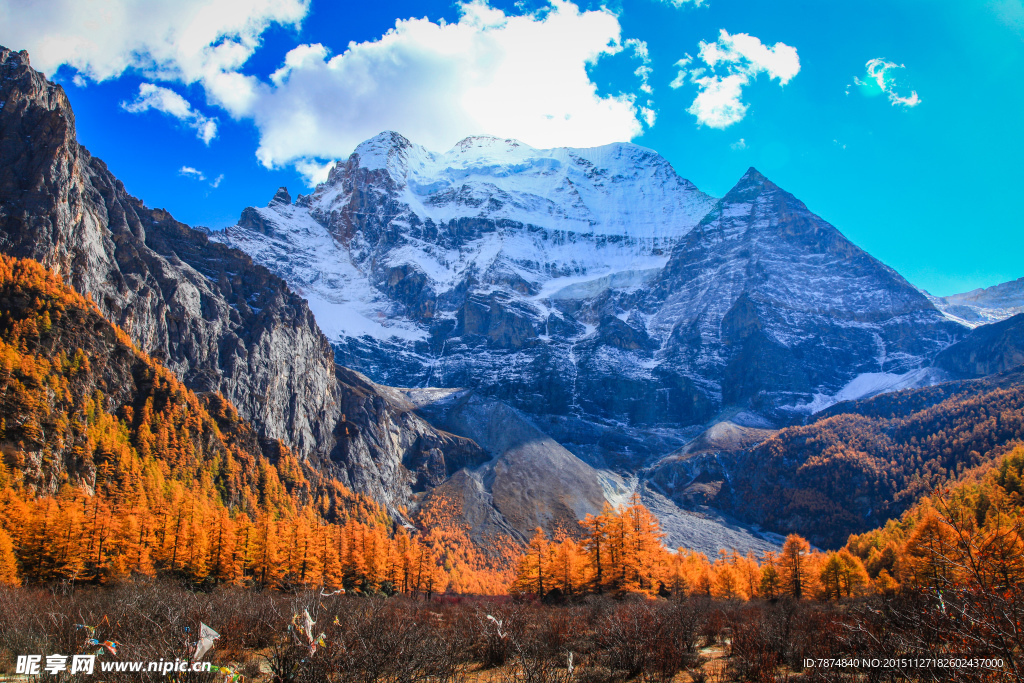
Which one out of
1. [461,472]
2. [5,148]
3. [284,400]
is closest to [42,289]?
[5,148]

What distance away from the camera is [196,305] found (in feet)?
362

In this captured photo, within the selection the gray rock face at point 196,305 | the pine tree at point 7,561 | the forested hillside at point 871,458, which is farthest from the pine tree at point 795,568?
the forested hillside at point 871,458

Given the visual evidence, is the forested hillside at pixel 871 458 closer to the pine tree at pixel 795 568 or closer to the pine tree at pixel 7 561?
the pine tree at pixel 795 568

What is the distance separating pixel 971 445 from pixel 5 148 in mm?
208416

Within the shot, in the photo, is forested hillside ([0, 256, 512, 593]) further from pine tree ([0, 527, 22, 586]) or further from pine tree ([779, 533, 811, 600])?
pine tree ([779, 533, 811, 600])

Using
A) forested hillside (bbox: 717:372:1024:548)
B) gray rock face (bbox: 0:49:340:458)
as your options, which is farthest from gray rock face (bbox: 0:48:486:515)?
forested hillside (bbox: 717:372:1024:548)

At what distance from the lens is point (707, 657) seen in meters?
16.0

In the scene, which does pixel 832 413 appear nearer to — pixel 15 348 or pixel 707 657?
pixel 707 657

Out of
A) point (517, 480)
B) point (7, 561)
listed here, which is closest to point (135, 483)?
point (7, 561)

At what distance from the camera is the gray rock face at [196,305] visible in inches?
3428

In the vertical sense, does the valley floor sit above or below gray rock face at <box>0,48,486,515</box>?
below

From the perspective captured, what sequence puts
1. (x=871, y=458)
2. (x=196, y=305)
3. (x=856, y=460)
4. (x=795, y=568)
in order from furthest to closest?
1. (x=856, y=460)
2. (x=871, y=458)
3. (x=196, y=305)
4. (x=795, y=568)

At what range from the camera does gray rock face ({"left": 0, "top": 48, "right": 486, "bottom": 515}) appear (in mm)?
87062

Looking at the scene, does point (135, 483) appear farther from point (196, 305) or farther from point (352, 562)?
point (196, 305)
